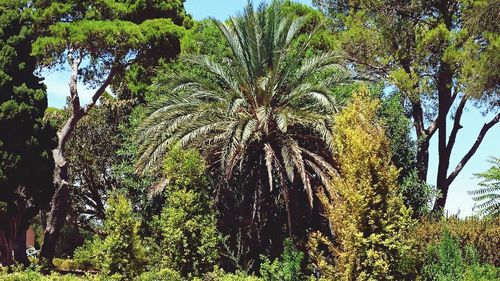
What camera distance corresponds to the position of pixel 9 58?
18500 mm

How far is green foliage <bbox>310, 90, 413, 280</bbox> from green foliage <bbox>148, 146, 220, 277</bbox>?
2.69 metres

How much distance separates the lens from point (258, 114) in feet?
47.5

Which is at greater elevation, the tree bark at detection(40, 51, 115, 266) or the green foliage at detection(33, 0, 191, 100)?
the green foliage at detection(33, 0, 191, 100)

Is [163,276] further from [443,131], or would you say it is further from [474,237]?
[443,131]

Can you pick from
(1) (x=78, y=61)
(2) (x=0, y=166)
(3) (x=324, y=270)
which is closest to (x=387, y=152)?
(3) (x=324, y=270)

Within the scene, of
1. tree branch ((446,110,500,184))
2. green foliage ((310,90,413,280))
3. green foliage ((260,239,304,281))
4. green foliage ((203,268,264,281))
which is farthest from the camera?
tree branch ((446,110,500,184))

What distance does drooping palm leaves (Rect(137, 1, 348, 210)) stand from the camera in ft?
48.0

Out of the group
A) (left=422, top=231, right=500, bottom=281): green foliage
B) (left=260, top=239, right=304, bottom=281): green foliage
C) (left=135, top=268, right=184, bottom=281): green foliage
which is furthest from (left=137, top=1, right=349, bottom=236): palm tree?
(left=135, top=268, right=184, bottom=281): green foliage

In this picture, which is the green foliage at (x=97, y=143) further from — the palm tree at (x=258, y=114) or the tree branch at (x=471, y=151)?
the tree branch at (x=471, y=151)

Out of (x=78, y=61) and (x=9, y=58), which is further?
(x=78, y=61)

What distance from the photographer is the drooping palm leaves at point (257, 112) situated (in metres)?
14.6

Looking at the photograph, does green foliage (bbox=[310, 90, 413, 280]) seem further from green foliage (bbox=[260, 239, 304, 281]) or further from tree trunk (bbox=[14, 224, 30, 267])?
tree trunk (bbox=[14, 224, 30, 267])

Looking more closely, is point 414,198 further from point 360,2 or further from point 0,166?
point 0,166

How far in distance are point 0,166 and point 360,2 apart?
40.6ft
